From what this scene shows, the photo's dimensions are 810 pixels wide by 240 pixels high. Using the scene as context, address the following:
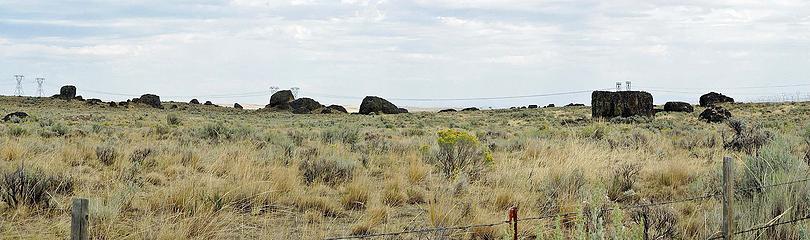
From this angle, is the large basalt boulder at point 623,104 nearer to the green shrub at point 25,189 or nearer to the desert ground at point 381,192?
the desert ground at point 381,192

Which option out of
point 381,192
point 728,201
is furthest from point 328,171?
point 728,201

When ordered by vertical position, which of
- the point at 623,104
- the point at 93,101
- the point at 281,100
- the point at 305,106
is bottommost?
the point at 623,104

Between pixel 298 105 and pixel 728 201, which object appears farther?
pixel 298 105

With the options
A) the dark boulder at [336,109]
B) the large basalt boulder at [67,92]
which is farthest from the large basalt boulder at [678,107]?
the large basalt boulder at [67,92]

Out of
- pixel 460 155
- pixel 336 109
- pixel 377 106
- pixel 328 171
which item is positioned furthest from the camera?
pixel 336 109

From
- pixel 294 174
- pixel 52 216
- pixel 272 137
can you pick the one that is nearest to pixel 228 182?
pixel 294 174

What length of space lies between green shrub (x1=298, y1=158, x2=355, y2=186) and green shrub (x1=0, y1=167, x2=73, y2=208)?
3.23 m

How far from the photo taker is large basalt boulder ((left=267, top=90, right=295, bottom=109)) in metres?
77.1

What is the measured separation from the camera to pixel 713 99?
5972cm

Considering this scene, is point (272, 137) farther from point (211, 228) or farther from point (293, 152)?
point (211, 228)

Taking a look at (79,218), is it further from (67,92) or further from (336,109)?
(67,92)

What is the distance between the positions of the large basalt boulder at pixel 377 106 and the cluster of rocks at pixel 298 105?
241cm

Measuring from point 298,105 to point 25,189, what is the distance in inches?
2591

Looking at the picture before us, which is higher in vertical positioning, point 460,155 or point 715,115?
point 460,155
